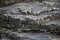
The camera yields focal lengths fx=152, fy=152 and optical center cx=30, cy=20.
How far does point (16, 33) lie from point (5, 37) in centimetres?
18

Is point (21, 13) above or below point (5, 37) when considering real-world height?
above

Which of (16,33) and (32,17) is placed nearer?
(16,33)

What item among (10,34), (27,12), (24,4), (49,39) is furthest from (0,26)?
(49,39)

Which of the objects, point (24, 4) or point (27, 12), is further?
point (24, 4)

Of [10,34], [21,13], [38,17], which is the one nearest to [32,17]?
[38,17]

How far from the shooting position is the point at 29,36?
2.12m

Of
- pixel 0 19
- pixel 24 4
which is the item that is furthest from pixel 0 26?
pixel 24 4

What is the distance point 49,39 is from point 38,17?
1.56ft

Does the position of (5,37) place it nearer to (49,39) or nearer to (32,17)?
(32,17)

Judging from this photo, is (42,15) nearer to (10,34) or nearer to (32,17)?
(32,17)

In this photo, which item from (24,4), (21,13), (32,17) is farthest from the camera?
(24,4)

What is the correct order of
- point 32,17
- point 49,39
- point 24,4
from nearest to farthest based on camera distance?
point 49,39 < point 32,17 < point 24,4

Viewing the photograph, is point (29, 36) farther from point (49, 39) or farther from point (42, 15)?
point (42, 15)

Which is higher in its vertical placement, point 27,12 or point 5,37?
point 27,12
